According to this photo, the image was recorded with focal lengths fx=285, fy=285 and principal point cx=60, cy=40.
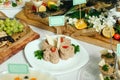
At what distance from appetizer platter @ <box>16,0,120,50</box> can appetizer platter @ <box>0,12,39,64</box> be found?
0.12 meters

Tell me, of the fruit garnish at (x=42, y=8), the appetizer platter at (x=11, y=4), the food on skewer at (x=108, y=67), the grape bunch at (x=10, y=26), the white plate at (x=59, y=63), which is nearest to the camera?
the food on skewer at (x=108, y=67)

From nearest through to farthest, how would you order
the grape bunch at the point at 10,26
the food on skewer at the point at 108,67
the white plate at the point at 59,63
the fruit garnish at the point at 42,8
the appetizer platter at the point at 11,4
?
1. the food on skewer at the point at 108,67
2. the white plate at the point at 59,63
3. the grape bunch at the point at 10,26
4. the fruit garnish at the point at 42,8
5. the appetizer platter at the point at 11,4

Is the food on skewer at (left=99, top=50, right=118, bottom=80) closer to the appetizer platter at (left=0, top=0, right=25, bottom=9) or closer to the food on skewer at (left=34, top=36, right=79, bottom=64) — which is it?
the food on skewer at (left=34, top=36, right=79, bottom=64)

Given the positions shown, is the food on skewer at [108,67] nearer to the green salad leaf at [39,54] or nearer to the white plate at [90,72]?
the white plate at [90,72]

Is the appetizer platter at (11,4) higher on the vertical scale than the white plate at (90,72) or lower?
higher

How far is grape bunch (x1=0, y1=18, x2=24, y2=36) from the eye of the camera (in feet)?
4.70

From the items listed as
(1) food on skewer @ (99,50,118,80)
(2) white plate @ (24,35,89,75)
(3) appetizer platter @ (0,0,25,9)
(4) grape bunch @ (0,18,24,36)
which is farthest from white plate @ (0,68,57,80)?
(3) appetizer platter @ (0,0,25,9)

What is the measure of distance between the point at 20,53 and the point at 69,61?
Result: 0.25 metres

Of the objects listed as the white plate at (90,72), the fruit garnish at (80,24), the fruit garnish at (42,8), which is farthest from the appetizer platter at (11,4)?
the white plate at (90,72)

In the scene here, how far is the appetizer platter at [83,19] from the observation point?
1472 millimetres

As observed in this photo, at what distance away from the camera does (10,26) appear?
1440 mm

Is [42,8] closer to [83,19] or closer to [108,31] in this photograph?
[83,19]

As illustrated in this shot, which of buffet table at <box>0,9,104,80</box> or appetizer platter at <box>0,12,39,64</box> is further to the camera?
appetizer platter at <box>0,12,39,64</box>

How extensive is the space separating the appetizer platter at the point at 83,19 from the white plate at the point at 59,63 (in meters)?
0.14
